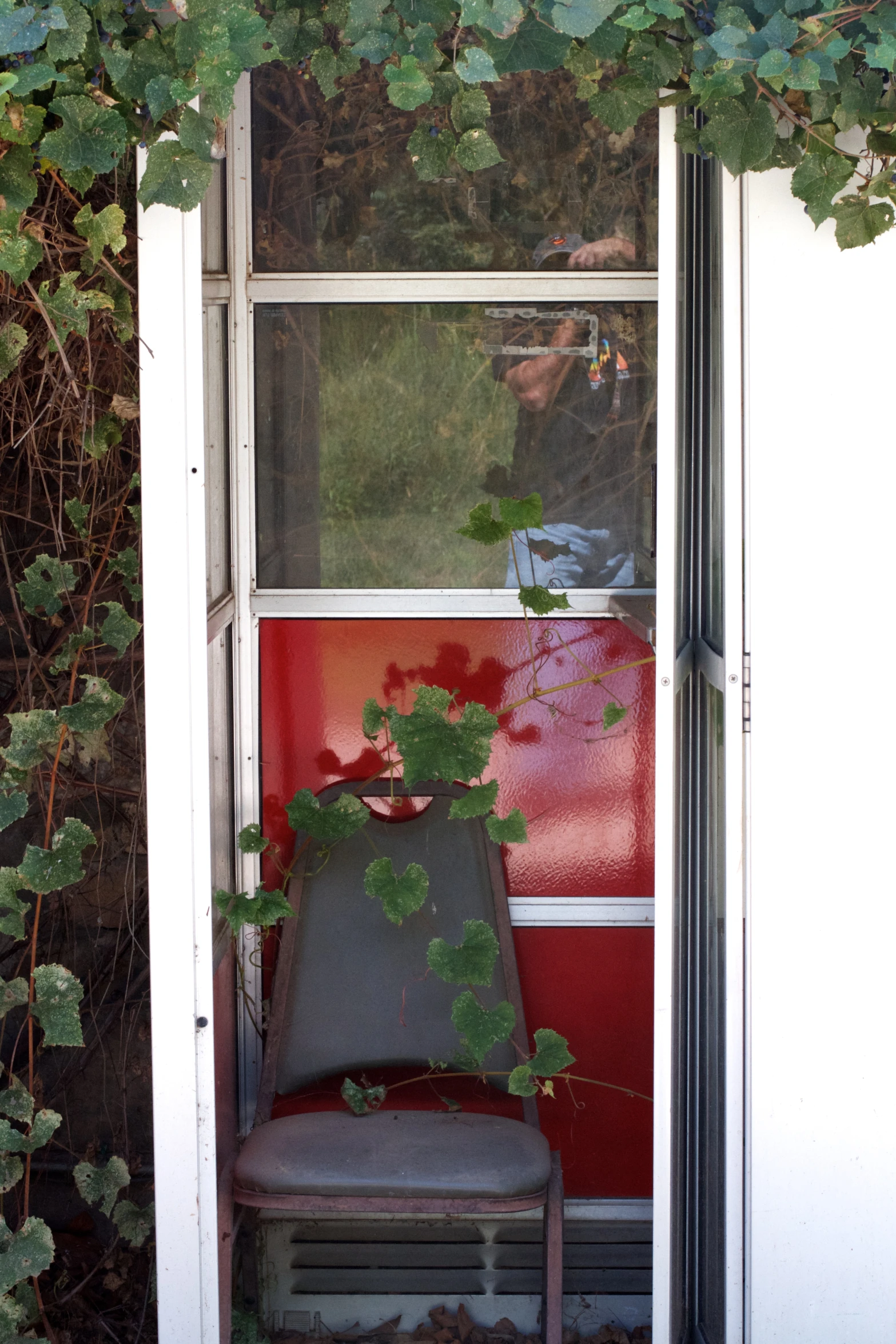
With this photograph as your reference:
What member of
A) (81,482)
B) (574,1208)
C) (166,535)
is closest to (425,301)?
(81,482)

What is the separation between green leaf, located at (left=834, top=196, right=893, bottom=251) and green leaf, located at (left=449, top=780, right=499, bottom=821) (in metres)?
1.13

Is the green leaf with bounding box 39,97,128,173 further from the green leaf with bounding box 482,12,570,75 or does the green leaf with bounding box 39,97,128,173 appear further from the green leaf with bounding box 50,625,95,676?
the green leaf with bounding box 50,625,95,676

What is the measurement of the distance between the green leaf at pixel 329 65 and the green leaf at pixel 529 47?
0.22 m

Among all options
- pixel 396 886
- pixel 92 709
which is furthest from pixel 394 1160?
pixel 92 709

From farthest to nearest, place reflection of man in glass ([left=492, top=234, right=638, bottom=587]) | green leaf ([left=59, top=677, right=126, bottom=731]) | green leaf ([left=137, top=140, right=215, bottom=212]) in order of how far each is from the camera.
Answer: reflection of man in glass ([left=492, top=234, right=638, bottom=587])
green leaf ([left=59, top=677, right=126, bottom=731])
green leaf ([left=137, top=140, right=215, bottom=212])

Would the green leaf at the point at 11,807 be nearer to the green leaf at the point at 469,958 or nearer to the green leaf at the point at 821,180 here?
the green leaf at the point at 469,958

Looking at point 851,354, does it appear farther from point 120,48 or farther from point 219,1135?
point 219,1135

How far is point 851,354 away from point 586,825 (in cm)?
125

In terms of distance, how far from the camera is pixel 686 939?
2277mm

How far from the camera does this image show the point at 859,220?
1815mm

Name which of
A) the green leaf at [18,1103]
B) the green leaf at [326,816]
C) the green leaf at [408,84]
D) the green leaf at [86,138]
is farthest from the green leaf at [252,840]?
the green leaf at [408,84]

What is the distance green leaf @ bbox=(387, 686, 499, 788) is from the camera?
2256 millimetres

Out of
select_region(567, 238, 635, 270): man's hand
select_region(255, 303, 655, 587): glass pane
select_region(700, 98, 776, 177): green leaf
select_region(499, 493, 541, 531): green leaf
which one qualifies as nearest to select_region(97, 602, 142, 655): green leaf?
select_region(255, 303, 655, 587): glass pane

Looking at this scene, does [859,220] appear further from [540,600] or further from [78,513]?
[78,513]
